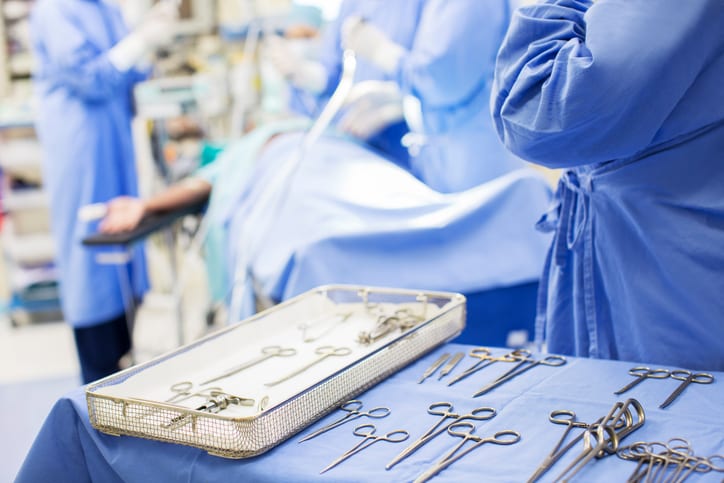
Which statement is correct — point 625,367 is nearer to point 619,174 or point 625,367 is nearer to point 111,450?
point 619,174

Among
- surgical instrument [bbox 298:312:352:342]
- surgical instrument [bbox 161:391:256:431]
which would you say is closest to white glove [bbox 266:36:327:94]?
surgical instrument [bbox 298:312:352:342]

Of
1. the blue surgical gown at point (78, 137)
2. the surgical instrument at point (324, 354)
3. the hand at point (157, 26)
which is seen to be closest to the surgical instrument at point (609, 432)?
the surgical instrument at point (324, 354)

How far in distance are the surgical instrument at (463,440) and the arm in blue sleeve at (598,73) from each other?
0.47m

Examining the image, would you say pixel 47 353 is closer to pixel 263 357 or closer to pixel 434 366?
pixel 263 357

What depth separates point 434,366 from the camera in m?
1.30

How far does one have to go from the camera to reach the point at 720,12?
3.71ft

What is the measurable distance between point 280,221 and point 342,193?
0.23 meters

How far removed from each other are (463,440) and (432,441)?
0.14ft

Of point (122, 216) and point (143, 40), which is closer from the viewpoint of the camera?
point (122, 216)

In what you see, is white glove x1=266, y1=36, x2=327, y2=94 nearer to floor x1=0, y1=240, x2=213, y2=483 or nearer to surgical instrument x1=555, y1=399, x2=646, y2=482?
floor x1=0, y1=240, x2=213, y2=483

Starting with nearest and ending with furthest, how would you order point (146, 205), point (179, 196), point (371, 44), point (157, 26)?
point (371, 44) → point (146, 205) → point (179, 196) → point (157, 26)

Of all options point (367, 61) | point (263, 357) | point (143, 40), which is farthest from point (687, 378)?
point (143, 40)

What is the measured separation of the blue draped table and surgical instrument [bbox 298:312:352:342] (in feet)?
0.75

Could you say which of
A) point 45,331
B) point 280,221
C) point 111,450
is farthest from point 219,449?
point 45,331
